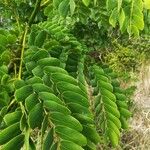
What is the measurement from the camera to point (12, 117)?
1.01 metres

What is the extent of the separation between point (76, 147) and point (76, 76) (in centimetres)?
45

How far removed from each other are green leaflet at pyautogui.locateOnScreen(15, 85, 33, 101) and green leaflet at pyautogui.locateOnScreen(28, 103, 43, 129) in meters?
0.06

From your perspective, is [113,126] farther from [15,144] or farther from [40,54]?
[15,144]

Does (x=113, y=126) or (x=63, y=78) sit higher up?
(x=63, y=78)

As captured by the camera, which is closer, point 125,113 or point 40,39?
point 40,39

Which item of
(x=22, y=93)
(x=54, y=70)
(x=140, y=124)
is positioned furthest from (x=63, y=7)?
(x=140, y=124)

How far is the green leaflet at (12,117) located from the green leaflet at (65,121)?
0.09m

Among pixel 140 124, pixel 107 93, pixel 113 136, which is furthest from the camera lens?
pixel 140 124

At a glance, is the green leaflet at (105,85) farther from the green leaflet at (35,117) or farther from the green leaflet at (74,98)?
the green leaflet at (35,117)

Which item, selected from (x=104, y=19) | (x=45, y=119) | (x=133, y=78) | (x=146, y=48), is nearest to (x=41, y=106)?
(x=45, y=119)

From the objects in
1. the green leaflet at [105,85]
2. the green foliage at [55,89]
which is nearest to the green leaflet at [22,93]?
the green foliage at [55,89]

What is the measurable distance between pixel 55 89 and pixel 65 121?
0.16 metres

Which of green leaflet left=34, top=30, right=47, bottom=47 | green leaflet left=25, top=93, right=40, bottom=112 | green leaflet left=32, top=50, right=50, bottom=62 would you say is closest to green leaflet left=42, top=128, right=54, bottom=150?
green leaflet left=25, top=93, right=40, bottom=112

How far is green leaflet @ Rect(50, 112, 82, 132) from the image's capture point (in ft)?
3.09
